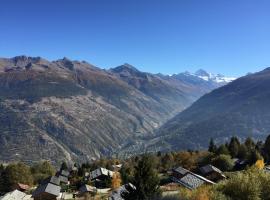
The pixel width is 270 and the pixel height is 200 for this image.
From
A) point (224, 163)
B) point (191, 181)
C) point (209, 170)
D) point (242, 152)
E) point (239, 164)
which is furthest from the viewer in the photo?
point (242, 152)

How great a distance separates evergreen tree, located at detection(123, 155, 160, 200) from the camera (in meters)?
51.8

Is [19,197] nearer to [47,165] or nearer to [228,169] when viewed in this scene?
[228,169]

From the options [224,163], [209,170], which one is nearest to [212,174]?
[209,170]

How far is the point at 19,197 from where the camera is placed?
102 meters

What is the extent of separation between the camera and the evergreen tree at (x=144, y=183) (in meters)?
51.8

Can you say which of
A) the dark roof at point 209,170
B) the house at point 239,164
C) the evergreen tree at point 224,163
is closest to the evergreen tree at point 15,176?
the dark roof at point 209,170

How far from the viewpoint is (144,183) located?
5281 centimetres

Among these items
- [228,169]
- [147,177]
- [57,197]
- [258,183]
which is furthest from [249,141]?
[258,183]

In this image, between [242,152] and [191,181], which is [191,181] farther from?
[242,152]

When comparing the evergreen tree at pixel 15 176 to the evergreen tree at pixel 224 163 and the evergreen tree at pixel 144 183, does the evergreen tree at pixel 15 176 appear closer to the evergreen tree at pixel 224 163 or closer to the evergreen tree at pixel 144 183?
the evergreen tree at pixel 224 163

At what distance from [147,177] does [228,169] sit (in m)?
79.7

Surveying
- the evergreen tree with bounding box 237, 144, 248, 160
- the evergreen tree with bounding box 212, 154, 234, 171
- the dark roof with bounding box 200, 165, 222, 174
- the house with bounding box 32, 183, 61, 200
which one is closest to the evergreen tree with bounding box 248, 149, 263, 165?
the evergreen tree with bounding box 212, 154, 234, 171

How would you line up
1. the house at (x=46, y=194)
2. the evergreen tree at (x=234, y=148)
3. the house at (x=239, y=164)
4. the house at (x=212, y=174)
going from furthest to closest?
the evergreen tree at (x=234, y=148) < the house at (x=239, y=164) < the house at (x=212, y=174) < the house at (x=46, y=194)

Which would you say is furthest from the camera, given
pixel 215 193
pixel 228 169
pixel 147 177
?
pixel 228 169
